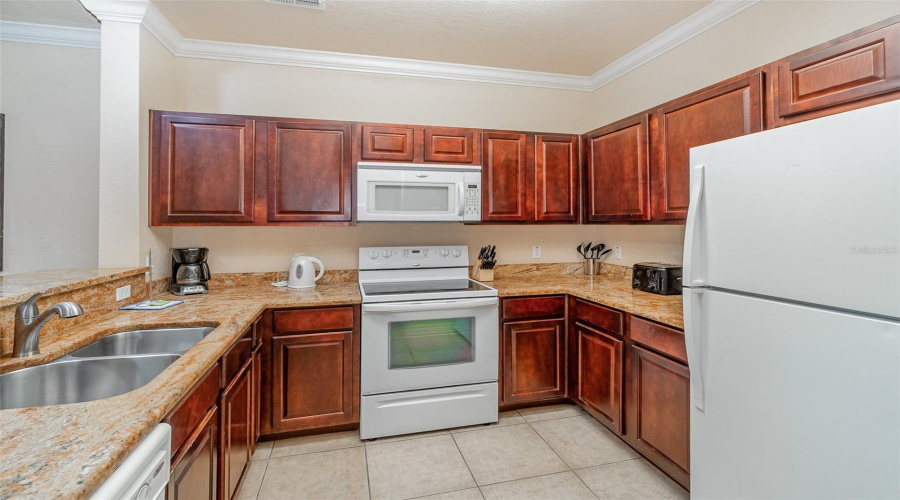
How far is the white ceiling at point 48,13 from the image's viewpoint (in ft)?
7.22

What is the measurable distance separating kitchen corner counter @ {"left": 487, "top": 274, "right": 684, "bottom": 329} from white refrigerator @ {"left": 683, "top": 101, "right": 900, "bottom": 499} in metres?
0.40

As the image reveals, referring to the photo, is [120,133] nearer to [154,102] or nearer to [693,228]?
[154,102]

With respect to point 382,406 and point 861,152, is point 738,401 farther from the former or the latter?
point 382,406

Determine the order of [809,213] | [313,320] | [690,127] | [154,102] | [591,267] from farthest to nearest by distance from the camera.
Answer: [591,267] < [154,102] < [313,320] < [690,127] < [809,213]

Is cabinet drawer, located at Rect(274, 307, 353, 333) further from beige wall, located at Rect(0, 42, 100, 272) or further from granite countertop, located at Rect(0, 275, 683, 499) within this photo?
beige wall, located at Rect(0, 42, 100, 272)

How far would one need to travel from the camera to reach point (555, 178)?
9.46 ft

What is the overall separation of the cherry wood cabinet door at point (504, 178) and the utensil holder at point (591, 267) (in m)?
0.88

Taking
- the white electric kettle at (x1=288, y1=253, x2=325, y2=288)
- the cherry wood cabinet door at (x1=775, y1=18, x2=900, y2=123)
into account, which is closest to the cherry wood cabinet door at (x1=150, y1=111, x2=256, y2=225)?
the white electric kettle at (x1=288, y1=253, x2=325, y2=288)

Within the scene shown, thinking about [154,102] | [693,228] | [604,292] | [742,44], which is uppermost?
[742,44]

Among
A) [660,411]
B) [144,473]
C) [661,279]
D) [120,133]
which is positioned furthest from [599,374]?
[120,133]

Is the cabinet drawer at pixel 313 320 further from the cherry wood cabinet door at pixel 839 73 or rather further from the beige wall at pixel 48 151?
the cherry wood cabinet door at pixel 839 73

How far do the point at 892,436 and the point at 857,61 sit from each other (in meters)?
1.20

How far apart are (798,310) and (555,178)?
1858 millimetres

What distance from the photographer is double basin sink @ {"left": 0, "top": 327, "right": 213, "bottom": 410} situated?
1.21 metres
